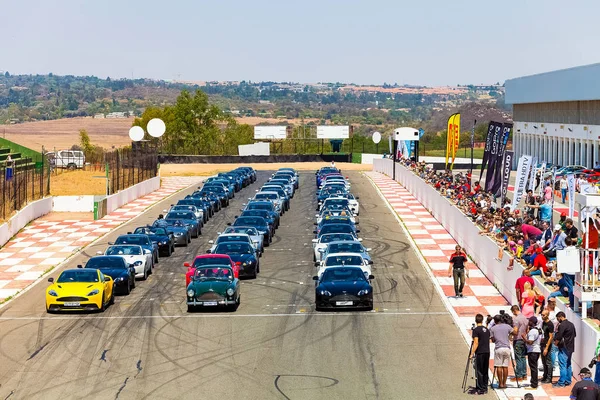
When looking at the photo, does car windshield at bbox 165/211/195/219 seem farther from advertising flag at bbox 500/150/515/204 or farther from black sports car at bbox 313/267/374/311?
black sports car at bbox 313/267/374/311

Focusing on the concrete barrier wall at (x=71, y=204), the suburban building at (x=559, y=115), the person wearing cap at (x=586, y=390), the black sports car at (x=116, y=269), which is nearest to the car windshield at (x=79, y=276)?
the black sports car at (x=116, y=269)

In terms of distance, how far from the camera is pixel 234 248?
30.5 metres

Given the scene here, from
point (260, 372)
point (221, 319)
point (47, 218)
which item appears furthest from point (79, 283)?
point (47, 218)

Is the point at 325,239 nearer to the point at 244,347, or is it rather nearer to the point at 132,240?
the point at 132,240

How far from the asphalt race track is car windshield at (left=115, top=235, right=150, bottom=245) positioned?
1688 mm

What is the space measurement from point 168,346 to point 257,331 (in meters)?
2.30

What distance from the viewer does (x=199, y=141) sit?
369 ft

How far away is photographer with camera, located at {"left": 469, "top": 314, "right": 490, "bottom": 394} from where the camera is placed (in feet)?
57.2

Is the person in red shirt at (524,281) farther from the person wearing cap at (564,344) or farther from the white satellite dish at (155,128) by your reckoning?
the white satellite dish at (155,128)

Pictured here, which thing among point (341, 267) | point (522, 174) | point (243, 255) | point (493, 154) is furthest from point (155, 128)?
point (341, 267)

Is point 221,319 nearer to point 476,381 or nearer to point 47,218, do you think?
point 476,381

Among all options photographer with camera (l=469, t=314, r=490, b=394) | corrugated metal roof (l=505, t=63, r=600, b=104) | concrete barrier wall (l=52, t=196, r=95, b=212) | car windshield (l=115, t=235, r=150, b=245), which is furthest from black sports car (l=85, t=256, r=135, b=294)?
corrugated metal roof (l=505, t=63, r=600, b=104)

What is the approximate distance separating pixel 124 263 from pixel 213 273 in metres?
3.57

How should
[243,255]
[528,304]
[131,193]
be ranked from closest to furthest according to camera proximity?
1. [528,304]
2. [243,255]
3. [131,193]
